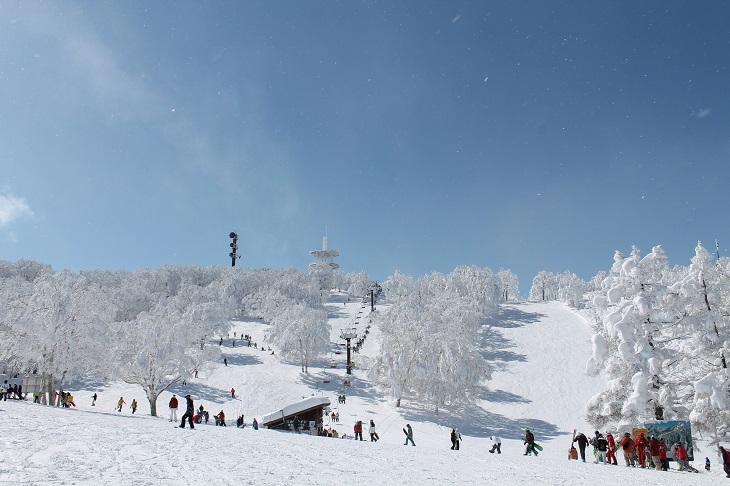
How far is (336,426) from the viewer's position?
126 ft

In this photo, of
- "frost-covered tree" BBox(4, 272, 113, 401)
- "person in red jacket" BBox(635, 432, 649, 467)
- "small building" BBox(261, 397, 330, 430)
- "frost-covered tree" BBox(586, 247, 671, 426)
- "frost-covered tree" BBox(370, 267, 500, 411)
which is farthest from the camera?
"frost-covered tree" BBox(370, 267, 500, 411)

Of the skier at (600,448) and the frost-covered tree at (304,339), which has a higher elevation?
the frost-covered tree at (304,339)

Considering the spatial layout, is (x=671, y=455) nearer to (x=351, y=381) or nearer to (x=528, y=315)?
(x=351, y=381)

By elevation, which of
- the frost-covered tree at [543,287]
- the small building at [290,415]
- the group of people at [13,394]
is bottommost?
the small building at [290,415]

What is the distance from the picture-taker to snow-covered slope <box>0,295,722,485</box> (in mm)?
10297

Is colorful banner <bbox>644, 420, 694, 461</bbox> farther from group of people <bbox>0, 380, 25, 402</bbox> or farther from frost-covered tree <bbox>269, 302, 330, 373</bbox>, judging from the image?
frost-covered tree <bbox>269, 302, 330, 373</bbox>

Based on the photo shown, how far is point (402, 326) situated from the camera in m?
50.7

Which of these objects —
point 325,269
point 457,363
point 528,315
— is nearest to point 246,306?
point 325,269

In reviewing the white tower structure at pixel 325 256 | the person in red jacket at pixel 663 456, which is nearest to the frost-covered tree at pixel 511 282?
the white tower structure at pixel 325 256

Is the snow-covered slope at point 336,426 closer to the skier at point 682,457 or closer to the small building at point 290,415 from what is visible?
the skier at point 682,457

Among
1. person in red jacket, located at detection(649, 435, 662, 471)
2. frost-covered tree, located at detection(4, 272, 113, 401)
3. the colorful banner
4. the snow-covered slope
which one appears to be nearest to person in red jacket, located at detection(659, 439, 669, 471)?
person in red jacket, located at detection(649, 435, 662, 471)

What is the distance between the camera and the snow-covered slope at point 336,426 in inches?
405

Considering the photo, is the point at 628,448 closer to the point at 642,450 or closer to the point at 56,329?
the point at 642,450

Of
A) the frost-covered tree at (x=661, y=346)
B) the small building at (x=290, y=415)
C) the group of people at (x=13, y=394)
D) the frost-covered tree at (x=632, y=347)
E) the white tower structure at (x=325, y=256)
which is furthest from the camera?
the white tower structure at (x=325, y=256)
